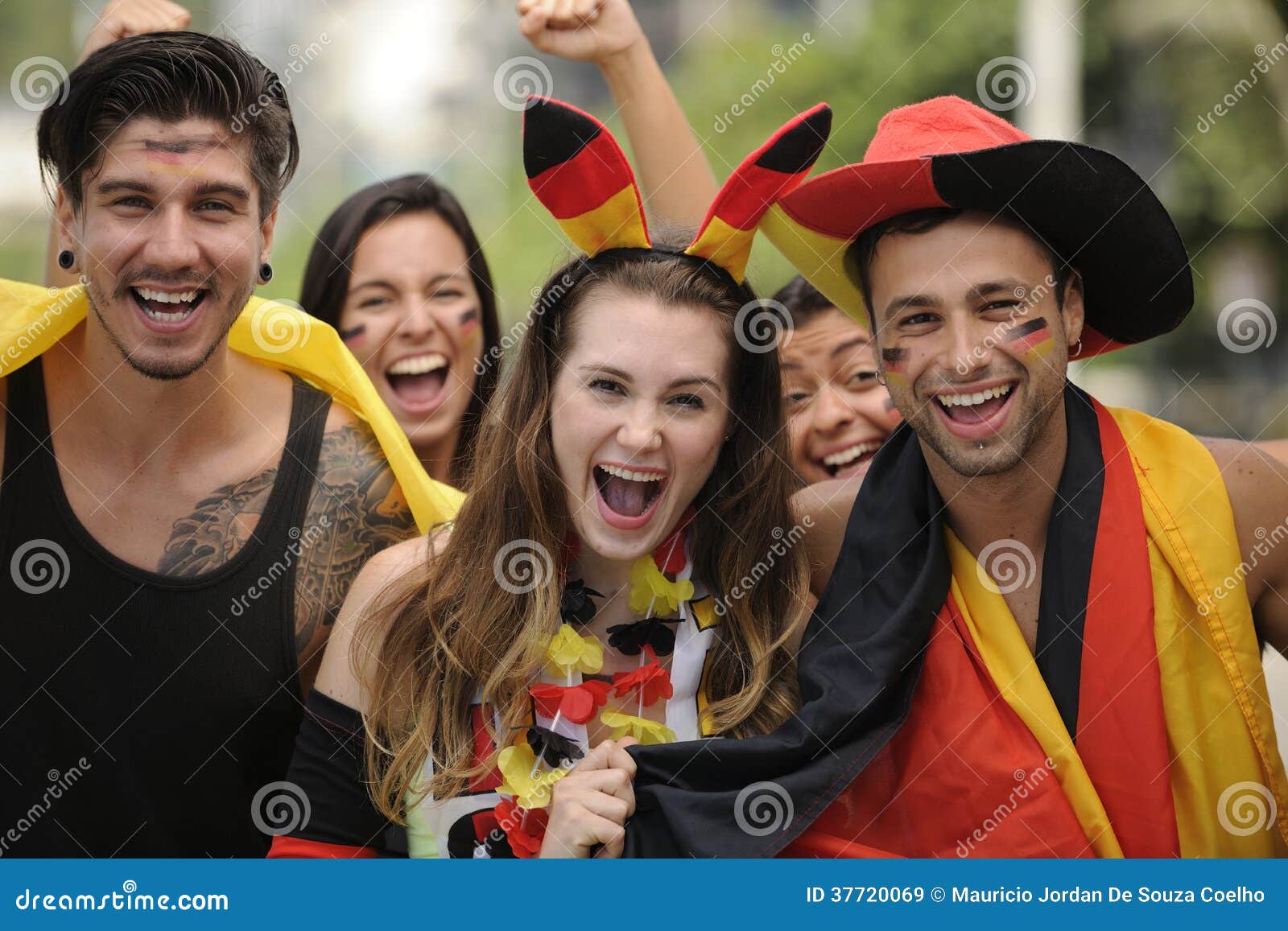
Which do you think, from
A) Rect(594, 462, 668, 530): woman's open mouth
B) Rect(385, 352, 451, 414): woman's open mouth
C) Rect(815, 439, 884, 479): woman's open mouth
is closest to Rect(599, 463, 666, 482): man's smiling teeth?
Rect(594, 462, 668, 530): woman's open mouth

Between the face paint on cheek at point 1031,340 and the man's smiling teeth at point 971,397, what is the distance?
3.4 inches

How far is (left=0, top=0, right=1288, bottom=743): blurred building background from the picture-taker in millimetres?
12102

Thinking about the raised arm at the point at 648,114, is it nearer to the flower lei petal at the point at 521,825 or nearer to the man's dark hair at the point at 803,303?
the man's dark hair at the point at 803,303

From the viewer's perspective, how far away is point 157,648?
326cm

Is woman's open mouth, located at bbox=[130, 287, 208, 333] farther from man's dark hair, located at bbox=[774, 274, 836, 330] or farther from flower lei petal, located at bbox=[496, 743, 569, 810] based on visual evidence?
man's dark hair, located at bbox=[774, 274, 836, 330]

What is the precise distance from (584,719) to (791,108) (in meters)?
16.3

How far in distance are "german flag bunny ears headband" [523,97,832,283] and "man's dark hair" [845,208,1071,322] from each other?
0.71ft

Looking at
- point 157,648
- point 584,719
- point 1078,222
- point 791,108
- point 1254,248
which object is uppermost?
point 791,108

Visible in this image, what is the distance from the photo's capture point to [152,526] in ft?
11.0

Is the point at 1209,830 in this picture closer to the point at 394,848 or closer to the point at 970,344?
the point at 970,344

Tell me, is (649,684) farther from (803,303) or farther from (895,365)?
(803,303)

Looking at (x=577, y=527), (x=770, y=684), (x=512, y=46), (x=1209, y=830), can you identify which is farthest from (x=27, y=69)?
(x=512, y=46)

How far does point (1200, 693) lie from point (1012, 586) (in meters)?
0.45

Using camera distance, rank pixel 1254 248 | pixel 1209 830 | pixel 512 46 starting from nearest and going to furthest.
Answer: pixel 1209 830
pixel 1254 248
pixel 512 46
